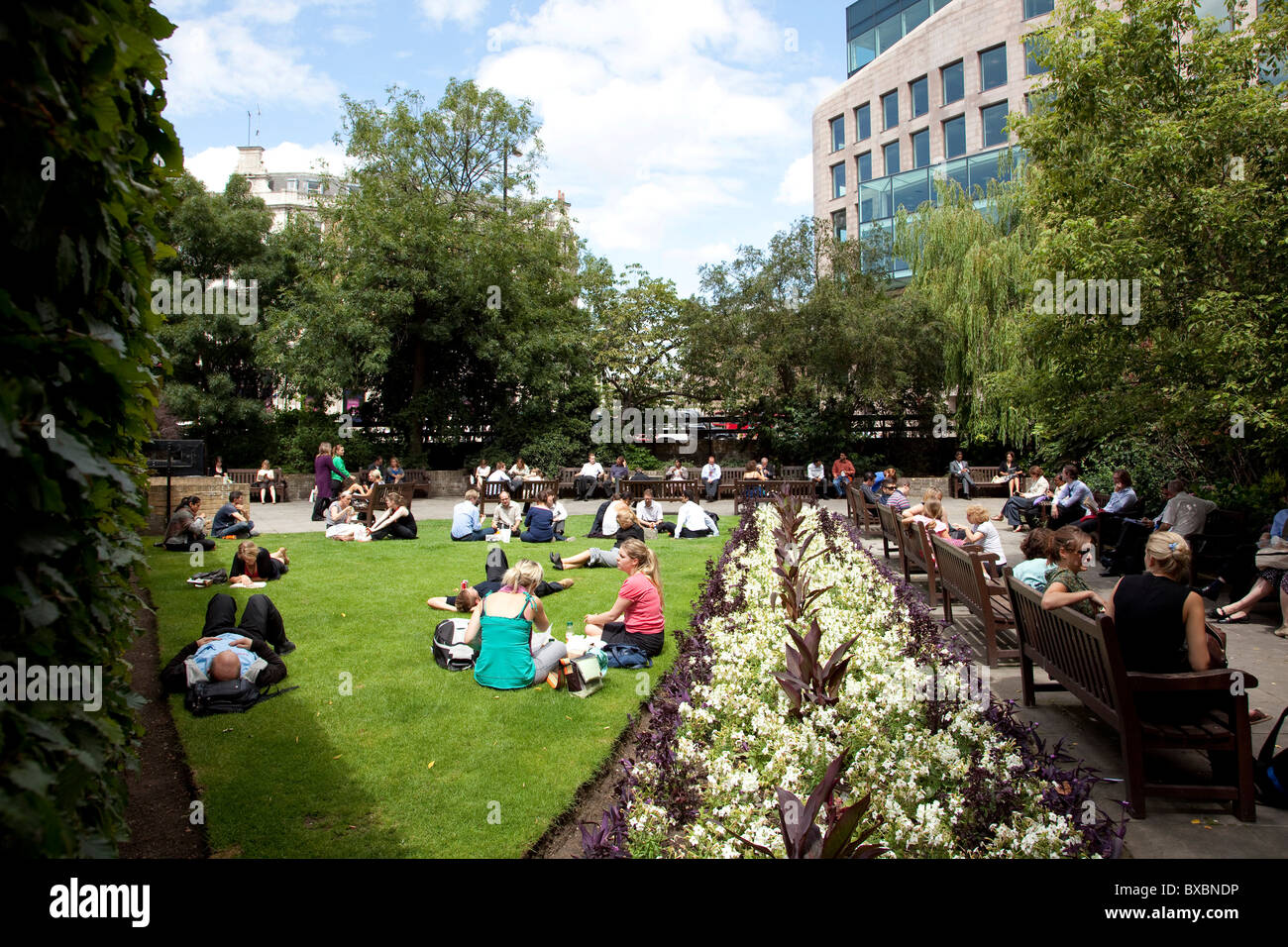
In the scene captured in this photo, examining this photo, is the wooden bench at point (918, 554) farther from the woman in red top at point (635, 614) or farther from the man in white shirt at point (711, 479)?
the man in white shirt at point (711, 479)

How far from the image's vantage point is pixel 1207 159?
9734mm

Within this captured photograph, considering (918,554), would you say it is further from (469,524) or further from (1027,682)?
(469,524)

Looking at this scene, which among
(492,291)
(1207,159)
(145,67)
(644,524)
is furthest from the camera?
(492,291)

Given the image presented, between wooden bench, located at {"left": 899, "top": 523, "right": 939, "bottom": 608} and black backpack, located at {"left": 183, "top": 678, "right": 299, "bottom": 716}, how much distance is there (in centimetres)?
653

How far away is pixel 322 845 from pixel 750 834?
2.09m

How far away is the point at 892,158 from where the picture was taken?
44.2 meters

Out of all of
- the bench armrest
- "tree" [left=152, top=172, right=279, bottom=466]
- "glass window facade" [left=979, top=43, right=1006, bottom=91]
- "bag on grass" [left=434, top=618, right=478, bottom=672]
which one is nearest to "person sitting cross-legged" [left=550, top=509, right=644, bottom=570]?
"bag on grass" [left=434, top=618, right=478, bottom=672]

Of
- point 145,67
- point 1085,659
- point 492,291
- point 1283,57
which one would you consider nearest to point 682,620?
point 1085,659

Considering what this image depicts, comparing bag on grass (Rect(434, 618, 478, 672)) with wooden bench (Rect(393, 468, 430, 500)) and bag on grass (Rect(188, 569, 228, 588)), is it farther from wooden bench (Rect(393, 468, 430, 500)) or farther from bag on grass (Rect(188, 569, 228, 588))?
wooden bench (Rect(393, 468, 430, 500))

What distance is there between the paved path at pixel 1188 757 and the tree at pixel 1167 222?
8.78 ft

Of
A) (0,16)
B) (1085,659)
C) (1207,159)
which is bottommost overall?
(1085,659)

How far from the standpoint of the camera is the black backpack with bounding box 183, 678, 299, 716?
5.78m

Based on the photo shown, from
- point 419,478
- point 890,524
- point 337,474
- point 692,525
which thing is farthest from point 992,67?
point 337,474
